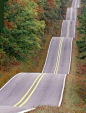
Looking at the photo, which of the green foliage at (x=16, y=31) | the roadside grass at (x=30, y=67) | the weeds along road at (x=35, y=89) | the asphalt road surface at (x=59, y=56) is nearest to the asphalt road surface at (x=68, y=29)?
the roadside grass at (x=30, y=67)

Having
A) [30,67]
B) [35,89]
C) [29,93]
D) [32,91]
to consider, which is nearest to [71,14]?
[30,67]

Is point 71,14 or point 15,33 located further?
point 71,14

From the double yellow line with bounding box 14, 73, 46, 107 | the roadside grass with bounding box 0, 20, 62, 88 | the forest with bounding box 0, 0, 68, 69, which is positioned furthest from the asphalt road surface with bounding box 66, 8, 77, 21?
the double yellow line with bounding box 14, 73, 46, 107

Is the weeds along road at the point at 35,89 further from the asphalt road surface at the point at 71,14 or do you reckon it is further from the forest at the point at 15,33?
the asphalt road surface at the point at 71,14

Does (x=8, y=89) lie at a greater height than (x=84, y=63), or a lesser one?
greater

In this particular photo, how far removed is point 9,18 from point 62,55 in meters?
19.2

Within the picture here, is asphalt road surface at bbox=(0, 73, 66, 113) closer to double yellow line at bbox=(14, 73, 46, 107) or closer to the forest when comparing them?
double yellow line at bbox=(14, 73, 46, 107)

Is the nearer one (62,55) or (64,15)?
(62,55)

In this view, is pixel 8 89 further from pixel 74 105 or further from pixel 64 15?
pixel 64 15

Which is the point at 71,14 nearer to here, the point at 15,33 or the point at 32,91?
the point at 15,33

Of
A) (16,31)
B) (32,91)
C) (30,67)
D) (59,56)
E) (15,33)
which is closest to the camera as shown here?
(32,91)

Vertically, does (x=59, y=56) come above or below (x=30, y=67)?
above

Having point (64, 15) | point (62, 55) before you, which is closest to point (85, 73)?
point (62, 55)

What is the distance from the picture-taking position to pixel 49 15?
5662 centimetres
